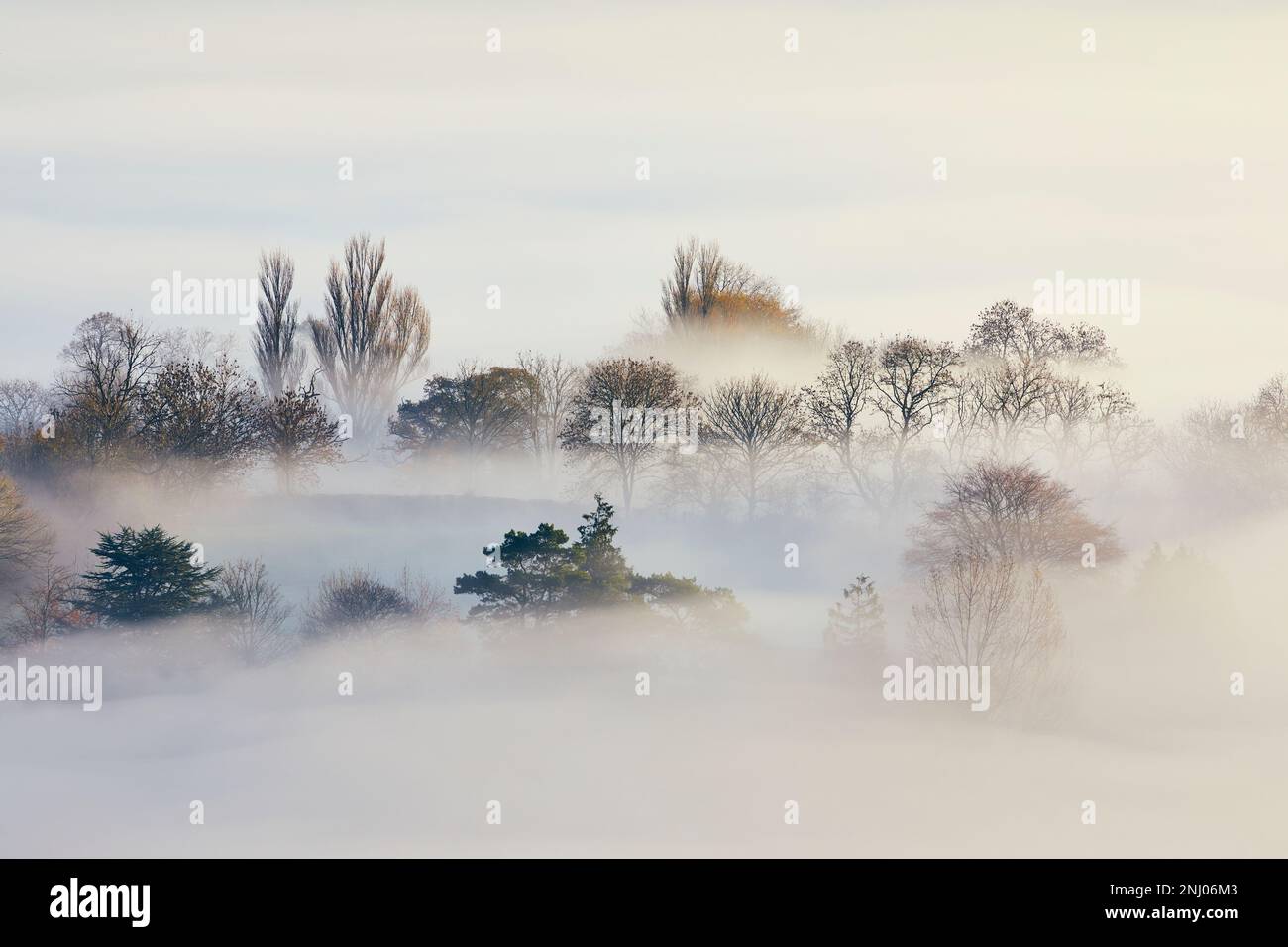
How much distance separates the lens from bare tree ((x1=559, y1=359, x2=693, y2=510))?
6159 centimetres

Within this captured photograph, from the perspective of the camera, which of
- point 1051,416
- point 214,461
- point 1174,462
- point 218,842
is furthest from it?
point 1174,462

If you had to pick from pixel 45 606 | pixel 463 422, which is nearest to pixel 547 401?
pixel 463 422

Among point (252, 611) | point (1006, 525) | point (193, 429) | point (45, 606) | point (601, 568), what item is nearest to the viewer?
point (601, 568)

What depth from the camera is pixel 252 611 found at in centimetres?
5444

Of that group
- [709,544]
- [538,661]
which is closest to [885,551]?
[709,544]

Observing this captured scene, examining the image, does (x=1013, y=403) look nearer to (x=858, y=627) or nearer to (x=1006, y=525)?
(x=1006, y=525)

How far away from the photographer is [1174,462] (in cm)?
6938

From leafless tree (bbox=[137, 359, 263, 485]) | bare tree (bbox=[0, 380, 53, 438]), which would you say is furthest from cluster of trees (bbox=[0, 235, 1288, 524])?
bare tree (bbox=[0, 380, 53, 438])

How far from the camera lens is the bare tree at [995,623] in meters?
53.8

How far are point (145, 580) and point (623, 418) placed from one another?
61.5 feet

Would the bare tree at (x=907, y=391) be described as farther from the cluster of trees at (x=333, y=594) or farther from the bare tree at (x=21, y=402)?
the bare tree at (x=21, y=402)

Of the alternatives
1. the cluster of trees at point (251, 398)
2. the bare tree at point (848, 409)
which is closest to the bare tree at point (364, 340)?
the cluster of trees at point (251, 398)

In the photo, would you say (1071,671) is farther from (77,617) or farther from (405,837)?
(77,617)

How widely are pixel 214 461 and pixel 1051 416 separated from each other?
98.4 feet
